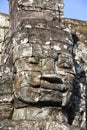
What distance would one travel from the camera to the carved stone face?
7363mm

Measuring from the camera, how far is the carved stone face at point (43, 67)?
7363 millimetres

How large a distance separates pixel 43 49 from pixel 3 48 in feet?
3.84

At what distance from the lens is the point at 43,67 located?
7527mm

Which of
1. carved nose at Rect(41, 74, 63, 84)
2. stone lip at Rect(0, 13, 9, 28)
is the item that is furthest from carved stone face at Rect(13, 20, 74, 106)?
stone lip at Rect(0, 13, 9, 28)

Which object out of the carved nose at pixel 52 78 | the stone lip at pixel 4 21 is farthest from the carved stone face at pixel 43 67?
the stone lip at pixel 4 21

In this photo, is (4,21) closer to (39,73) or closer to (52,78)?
(39,73)

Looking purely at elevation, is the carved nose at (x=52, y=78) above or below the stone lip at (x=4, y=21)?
below

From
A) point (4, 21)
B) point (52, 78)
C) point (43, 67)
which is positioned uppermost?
point (4, 21)

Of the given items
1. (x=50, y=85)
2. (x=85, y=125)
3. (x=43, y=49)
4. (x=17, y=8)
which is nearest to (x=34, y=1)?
(x=17, y=8)

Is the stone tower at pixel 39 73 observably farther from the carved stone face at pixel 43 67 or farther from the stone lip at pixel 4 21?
the stone lip at pixel 4 21

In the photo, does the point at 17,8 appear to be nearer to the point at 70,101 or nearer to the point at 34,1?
the point at 34,1

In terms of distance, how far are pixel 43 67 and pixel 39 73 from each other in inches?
5.2

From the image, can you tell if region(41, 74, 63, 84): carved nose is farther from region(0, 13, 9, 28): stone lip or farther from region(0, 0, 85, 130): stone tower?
region(0, 13, 9, 28): stone lip

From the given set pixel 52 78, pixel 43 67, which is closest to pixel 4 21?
pixel 43 67
